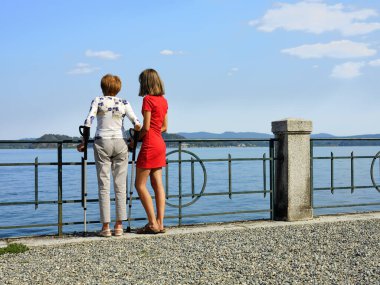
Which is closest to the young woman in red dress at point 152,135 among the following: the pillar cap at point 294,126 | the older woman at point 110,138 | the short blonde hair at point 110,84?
the older woman at point 110,138

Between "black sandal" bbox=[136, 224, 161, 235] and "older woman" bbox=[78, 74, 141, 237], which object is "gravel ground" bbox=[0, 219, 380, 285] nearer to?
"black sandal" bbox=[136, 224, 161, 235]

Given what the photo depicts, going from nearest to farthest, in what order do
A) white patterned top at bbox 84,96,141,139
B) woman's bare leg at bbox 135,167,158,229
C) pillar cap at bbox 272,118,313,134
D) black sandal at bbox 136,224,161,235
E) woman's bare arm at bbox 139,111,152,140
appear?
white patterned top at bbox 84,96,141,139 → woman's bare arm at bbox 139,111,152,140 → woman's bare leg at bbox 135,167,158,229 → black sandal at bbox 136,224,161,235 → pillar cap at bbox 272,118,313,134

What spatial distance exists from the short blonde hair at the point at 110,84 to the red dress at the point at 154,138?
38 cm

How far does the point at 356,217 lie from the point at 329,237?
2196mm

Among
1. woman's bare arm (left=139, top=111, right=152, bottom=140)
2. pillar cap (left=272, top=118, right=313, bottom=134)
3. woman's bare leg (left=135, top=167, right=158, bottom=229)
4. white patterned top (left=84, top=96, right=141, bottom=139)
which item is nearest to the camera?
white patterned top (left=84, top=96, right=141, bottom=139)

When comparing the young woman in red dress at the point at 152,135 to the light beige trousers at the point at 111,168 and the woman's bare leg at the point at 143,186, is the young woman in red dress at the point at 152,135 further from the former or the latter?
the light beige trousers at the point at 111,168

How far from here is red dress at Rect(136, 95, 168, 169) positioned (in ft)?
22.5

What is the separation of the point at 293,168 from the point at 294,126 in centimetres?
66

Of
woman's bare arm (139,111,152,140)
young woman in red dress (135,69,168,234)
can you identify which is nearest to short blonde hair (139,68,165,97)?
young woman in red dress (135,69,168,234)

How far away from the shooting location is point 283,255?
234 inches

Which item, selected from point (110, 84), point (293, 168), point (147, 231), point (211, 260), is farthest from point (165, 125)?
point (293, 168)

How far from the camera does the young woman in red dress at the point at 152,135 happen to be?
6848 mm

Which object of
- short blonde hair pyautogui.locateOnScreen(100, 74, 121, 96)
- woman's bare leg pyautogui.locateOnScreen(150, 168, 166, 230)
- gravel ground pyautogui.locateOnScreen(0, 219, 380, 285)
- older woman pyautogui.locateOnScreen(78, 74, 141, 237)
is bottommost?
gravel ground pyautogui.locateOnScreen(0, 219, 380, 285)

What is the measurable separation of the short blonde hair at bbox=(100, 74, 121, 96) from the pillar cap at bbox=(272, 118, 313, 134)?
9.57 feet
